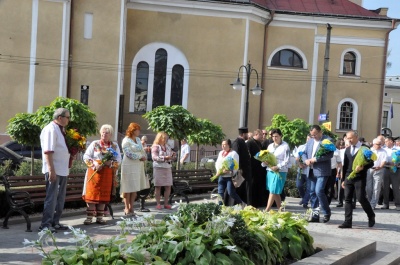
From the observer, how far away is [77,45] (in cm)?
3312

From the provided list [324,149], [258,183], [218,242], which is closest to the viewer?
[218,242]

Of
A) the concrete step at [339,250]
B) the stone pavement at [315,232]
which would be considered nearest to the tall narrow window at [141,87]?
the stone pavement at [315,232]

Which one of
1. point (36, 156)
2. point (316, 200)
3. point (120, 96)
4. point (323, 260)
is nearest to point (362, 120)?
point (120, 96)

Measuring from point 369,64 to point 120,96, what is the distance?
15.4 meters

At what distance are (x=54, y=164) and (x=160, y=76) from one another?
26.7 m

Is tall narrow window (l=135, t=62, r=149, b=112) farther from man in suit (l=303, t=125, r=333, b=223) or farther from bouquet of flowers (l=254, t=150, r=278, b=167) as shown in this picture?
man in suit (l=303, t=125, r=333, b=223)

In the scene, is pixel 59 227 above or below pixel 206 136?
below

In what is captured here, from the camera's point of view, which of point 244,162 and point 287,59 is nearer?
point 244,162

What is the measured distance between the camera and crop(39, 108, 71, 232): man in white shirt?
10.1m

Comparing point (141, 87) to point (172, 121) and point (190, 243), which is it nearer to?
point (172, 121)

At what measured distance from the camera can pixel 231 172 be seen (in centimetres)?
1329

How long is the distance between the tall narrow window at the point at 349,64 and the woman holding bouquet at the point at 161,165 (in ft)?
89.9

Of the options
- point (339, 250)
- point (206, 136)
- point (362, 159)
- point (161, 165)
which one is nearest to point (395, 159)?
point (362, 159)

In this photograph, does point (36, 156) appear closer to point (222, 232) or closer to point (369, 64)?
point (222, 232)
